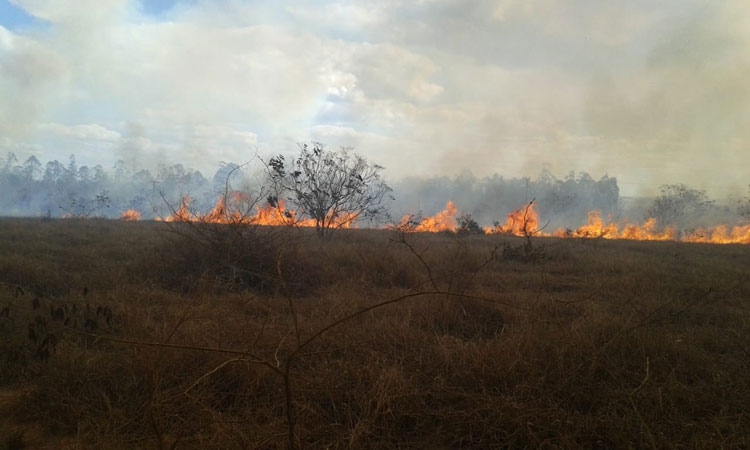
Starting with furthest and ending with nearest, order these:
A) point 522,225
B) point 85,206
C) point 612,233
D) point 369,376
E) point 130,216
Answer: point 85,206 → point 612,233 → point 130,216 → point 522,225 → point 369,376

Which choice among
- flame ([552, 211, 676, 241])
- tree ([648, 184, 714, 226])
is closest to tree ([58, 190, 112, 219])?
flame ([552, 211, 676, 241])

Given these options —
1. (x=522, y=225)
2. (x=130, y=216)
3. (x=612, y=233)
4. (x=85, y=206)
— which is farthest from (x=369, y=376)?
(x=85, y=206)

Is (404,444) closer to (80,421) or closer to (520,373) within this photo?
(520,373)

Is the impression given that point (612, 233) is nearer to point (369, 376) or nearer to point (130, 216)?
point (369, 376)

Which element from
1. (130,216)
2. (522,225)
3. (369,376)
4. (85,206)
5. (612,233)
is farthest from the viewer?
(85,206)

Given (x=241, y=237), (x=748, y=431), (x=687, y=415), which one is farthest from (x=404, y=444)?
(x=241, y=237)

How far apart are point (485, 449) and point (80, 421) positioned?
250cm

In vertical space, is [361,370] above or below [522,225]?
below

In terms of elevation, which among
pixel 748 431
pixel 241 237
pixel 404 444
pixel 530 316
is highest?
pixel 241 237

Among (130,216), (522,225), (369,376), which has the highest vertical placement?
(130,216)

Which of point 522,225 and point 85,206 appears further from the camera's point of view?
point 85,206

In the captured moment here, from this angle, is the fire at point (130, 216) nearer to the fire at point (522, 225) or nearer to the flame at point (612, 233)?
the fire at point (522, 225)

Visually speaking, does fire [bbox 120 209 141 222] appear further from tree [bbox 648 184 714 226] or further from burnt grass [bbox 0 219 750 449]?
tree [bbox 648 184 714 226]

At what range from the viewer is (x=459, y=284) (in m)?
5.54
